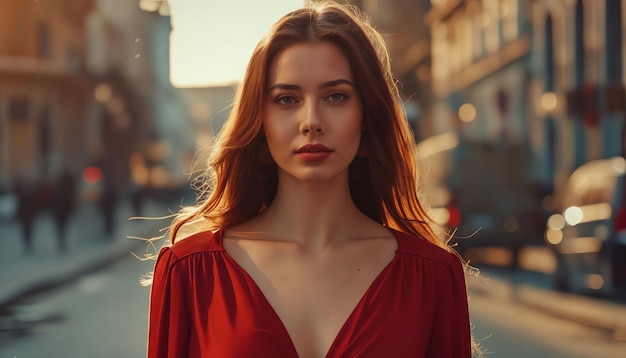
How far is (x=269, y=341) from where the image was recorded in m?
2.17

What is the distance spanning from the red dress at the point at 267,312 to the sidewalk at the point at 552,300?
18.0 ft

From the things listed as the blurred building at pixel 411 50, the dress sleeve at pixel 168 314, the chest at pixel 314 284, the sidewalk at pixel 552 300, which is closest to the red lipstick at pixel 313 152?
the chest at pixel 314 284

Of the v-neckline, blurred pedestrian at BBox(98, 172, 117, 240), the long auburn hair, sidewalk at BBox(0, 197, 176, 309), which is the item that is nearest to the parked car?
sidewalk at BBox(0, 197, 176, 309)

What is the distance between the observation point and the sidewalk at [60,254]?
13188 mm

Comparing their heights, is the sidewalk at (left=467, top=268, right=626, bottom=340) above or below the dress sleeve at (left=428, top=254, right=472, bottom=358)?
below

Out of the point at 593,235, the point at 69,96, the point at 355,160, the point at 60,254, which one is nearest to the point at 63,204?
the point at 60,254

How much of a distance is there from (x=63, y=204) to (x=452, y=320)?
55.0ft

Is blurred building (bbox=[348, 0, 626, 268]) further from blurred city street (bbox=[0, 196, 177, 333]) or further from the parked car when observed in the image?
blurred city street (bbox=[0, 196, 177, 333])

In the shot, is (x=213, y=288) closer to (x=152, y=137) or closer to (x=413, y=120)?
(x=413, y=120)

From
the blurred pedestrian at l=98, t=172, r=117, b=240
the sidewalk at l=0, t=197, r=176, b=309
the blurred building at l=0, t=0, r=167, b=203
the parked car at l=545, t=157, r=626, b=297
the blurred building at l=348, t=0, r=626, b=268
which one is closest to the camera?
the parked car at l=545, t=157, r=626, b=297

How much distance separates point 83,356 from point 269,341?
5.63 m

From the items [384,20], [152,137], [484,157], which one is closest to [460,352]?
[484,157]

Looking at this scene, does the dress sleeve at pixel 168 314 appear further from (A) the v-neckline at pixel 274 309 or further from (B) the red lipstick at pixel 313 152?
(B) the red lipstick at pixel 313 152

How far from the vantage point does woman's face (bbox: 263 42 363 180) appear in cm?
231
